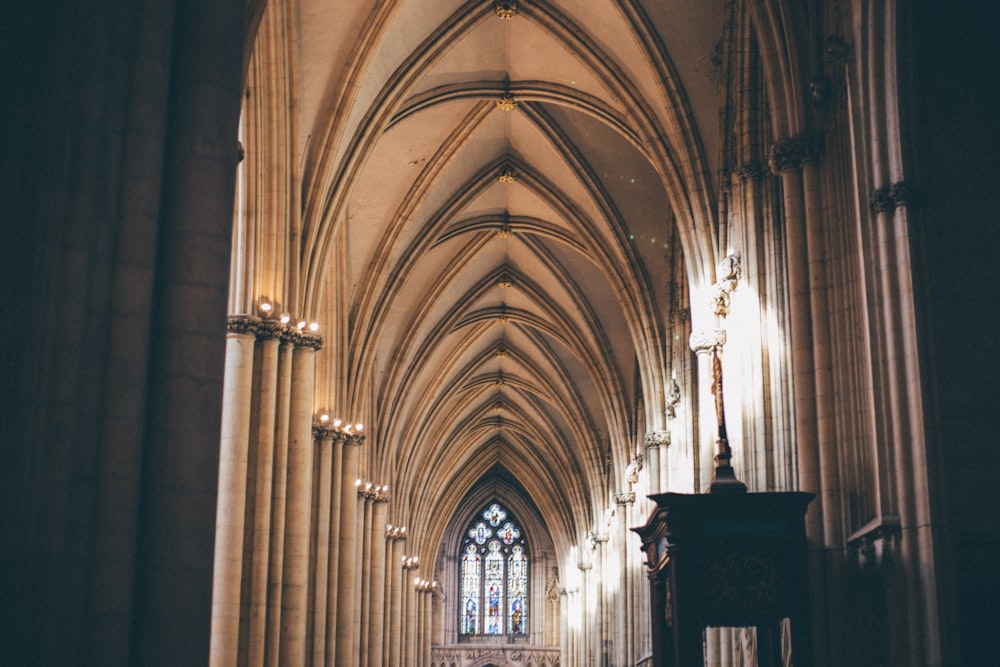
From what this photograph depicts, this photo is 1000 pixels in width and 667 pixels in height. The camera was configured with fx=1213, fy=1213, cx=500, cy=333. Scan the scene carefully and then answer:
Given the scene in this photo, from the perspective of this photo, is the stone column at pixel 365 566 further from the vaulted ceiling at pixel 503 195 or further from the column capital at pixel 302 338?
the column capital at pixel 302 338

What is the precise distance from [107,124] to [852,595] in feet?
28.3

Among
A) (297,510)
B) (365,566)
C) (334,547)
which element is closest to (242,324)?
(297,510)

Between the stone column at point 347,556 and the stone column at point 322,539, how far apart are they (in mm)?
745

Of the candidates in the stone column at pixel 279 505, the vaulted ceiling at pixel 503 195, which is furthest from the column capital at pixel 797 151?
the stone column at pixel 279 505

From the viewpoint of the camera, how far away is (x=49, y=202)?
6.89 metres

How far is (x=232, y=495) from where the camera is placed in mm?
17094

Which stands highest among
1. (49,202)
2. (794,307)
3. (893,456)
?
(794,307)

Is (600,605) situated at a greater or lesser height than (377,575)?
lesser

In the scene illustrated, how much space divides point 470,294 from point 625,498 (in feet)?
23.1

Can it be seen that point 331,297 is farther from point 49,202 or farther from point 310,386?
point 49,202

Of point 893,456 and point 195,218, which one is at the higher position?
point 195,218

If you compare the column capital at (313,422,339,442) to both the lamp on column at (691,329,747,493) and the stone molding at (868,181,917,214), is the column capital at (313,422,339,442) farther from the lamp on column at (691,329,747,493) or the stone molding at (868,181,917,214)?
the stone molding at (868,181,917,214)

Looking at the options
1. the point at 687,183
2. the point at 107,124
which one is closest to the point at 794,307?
the point at 687,183

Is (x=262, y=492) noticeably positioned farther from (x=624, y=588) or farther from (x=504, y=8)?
(x=624, y=588)
